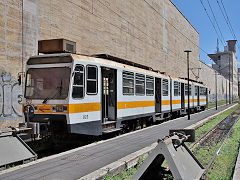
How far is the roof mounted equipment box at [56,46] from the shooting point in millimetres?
9945

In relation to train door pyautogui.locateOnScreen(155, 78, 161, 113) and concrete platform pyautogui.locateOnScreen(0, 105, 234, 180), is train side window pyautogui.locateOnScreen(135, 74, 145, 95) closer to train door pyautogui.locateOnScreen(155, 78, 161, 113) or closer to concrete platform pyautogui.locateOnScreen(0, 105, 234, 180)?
train door pyautogui.locateOnScreen(155, 78, 161, 113)

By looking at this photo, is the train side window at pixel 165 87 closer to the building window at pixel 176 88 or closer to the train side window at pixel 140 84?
the building window at pixel 176 88

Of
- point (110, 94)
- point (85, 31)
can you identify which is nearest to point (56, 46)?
point (110, 94)

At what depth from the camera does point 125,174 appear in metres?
6.42

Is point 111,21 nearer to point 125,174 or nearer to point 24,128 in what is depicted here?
point 24,128

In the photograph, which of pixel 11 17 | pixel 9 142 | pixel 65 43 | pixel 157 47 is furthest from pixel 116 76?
pixel 157 47

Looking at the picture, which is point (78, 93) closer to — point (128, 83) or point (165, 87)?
point (128, 83)

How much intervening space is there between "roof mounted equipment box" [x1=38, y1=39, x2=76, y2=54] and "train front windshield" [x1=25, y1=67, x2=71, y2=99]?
98 cm

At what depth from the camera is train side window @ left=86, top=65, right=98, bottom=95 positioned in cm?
965

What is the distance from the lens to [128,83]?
12664 mm

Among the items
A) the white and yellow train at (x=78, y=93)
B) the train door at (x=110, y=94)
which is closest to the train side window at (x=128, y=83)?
the white and yellow train at (x=78, y=93)

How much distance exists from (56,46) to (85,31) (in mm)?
11354

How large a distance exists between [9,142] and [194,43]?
59.6 metres

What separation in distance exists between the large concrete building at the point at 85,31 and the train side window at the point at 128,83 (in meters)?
6.10
